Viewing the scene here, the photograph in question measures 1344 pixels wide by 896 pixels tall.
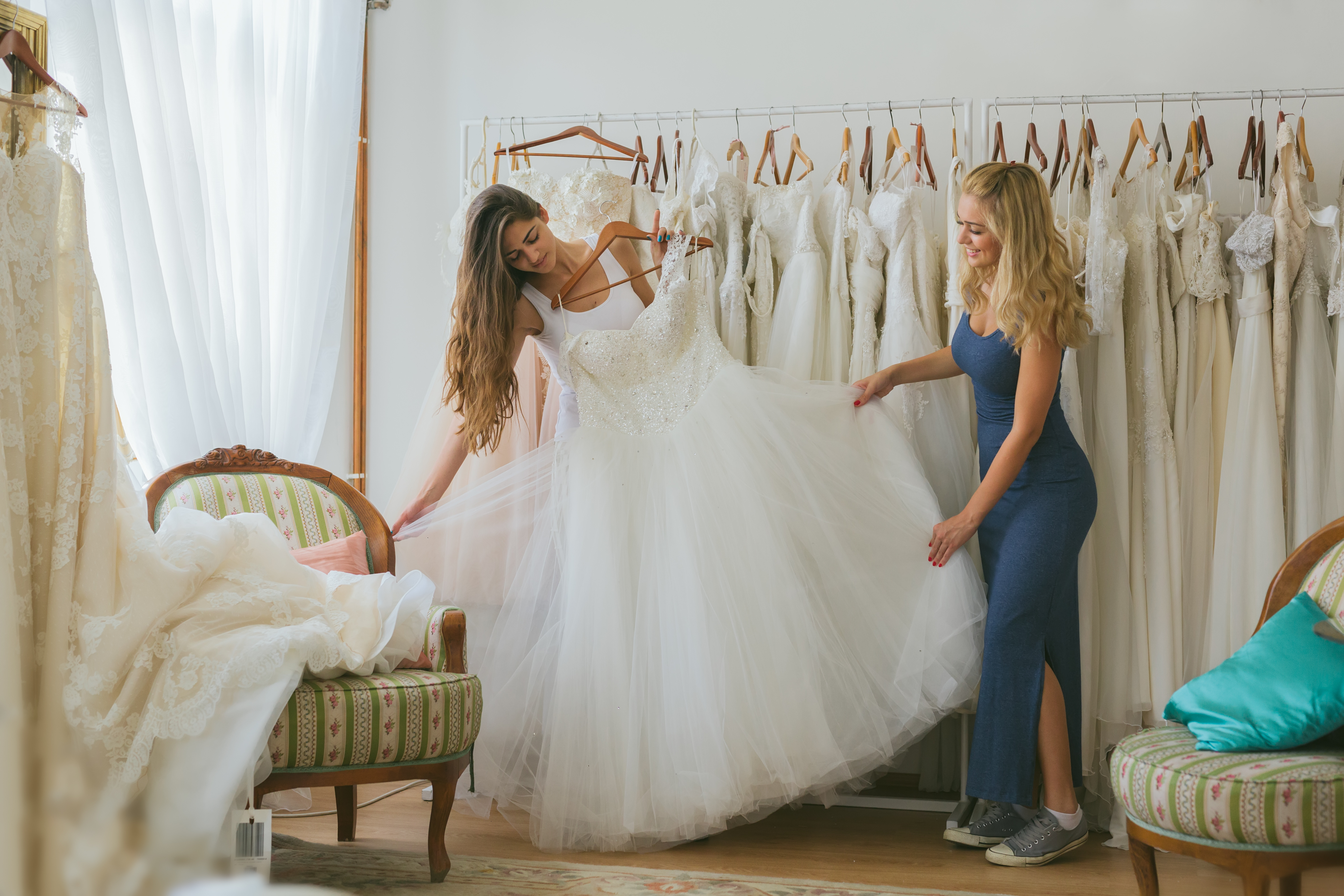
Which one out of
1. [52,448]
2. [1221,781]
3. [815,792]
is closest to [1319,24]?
[1221,781]

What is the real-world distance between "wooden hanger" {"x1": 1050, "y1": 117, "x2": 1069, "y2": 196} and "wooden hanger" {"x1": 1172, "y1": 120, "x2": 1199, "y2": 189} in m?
0.29

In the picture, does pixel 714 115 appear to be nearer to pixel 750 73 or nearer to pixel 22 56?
pixel 750 73

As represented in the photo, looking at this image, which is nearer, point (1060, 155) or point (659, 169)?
point (1060, 155)

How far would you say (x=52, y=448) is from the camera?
1700 mm

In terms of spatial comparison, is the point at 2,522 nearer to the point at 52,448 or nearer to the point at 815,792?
the point at 52,448

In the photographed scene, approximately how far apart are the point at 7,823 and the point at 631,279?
74.8 inches

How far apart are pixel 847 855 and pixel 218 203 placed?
232cm

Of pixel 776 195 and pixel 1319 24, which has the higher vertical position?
pixel 1319 24

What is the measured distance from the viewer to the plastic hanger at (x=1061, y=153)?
2.65 m

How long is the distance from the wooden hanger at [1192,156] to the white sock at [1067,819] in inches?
65.0

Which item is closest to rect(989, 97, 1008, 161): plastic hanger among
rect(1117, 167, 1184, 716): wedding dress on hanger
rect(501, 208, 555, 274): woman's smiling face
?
rect(1117, 167, 1184, 716): wedding dress on hanger

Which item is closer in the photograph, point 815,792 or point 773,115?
point 815,792

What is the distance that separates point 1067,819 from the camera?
2281mm

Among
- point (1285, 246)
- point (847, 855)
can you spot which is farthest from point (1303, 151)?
point (847, 855)
